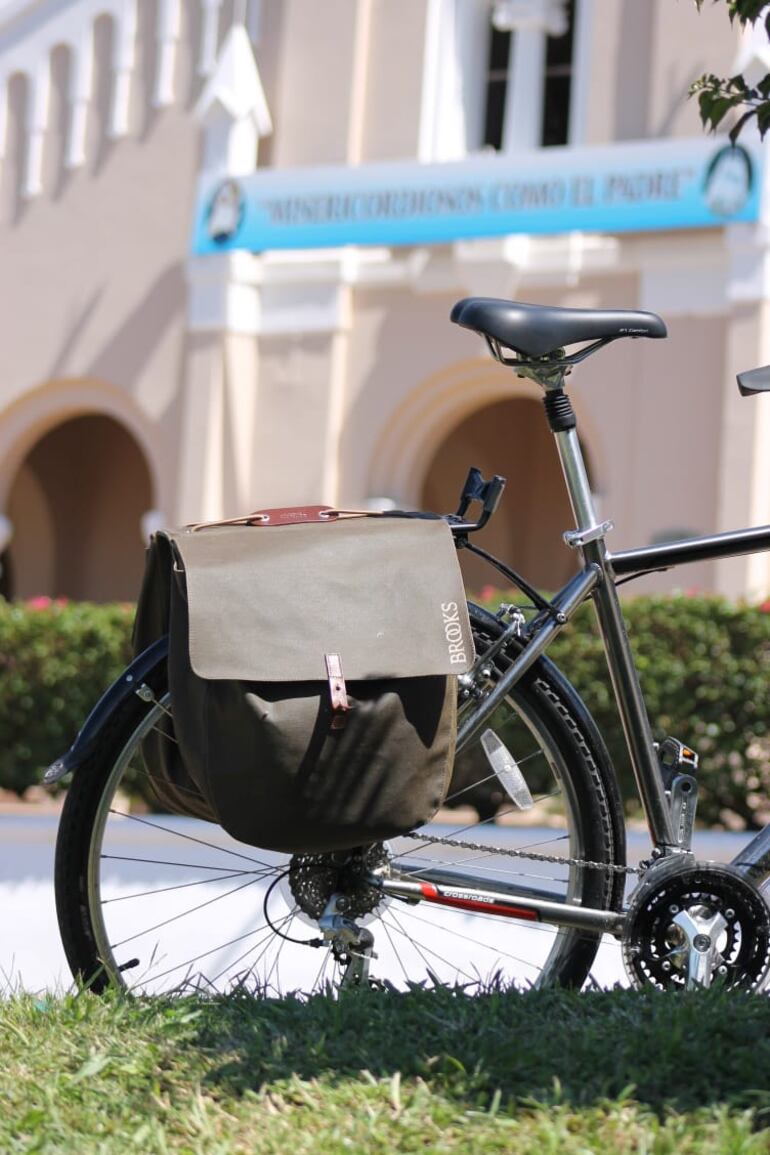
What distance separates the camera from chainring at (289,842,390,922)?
8.84 feet

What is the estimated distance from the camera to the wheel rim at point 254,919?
9.07 ft

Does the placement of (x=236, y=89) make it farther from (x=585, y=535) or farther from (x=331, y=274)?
(x=585, y=535)

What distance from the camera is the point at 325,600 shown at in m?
2.60

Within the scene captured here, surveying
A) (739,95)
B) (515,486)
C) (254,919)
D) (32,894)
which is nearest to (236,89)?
(515,486)

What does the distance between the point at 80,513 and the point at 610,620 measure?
1248 centimetres

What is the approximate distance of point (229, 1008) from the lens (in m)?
2.56

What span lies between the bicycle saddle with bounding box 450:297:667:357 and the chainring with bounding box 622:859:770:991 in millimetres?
910

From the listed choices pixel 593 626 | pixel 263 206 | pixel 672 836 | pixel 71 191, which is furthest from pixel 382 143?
pixel 672 836

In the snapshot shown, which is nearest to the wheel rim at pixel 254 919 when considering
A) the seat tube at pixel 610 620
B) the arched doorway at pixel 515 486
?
the seat tube at pixel 610 620

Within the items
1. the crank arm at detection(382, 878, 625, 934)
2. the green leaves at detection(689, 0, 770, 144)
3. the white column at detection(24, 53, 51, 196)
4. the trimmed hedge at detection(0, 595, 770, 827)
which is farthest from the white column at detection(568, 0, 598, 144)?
the crank arm at detection(382, 878, 625, 934)

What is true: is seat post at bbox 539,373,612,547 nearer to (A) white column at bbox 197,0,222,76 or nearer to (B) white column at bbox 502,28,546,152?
(B) white column at bbox 502,28,546,152

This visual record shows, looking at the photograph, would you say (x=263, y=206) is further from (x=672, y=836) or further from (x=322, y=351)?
(x=672, y=836)

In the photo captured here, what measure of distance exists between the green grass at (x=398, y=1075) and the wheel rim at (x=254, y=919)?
0.22 m

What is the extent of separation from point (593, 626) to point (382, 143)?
202 inches
